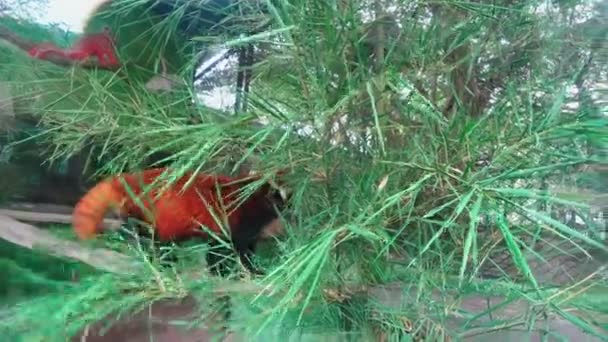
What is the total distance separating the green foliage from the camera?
0.27 metres

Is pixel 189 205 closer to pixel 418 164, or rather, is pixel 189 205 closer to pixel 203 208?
pixel 203 208

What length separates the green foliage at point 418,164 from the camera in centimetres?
27

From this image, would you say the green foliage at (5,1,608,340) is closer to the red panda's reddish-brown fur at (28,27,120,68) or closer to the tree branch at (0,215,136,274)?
the tree branch at (0,215,136,274)

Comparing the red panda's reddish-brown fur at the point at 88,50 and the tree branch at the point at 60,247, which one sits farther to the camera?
the red panda's reddish-brown fur at the point at 88,50

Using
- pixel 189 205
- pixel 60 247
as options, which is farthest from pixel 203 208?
pixel 60 247

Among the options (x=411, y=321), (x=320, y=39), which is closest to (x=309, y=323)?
(x=411, y=321)

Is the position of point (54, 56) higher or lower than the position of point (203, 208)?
higher

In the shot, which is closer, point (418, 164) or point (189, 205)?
point (418, 164)

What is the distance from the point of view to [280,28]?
301mm

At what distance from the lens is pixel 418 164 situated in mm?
284

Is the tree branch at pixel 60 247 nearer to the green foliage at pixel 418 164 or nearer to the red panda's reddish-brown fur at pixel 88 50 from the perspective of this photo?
the green foliage at pixel 418 164

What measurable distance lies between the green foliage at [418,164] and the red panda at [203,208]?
5 centimetres

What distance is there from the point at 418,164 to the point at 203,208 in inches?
8.6

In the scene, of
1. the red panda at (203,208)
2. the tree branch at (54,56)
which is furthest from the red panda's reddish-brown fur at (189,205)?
the tree branch at (54,56)
